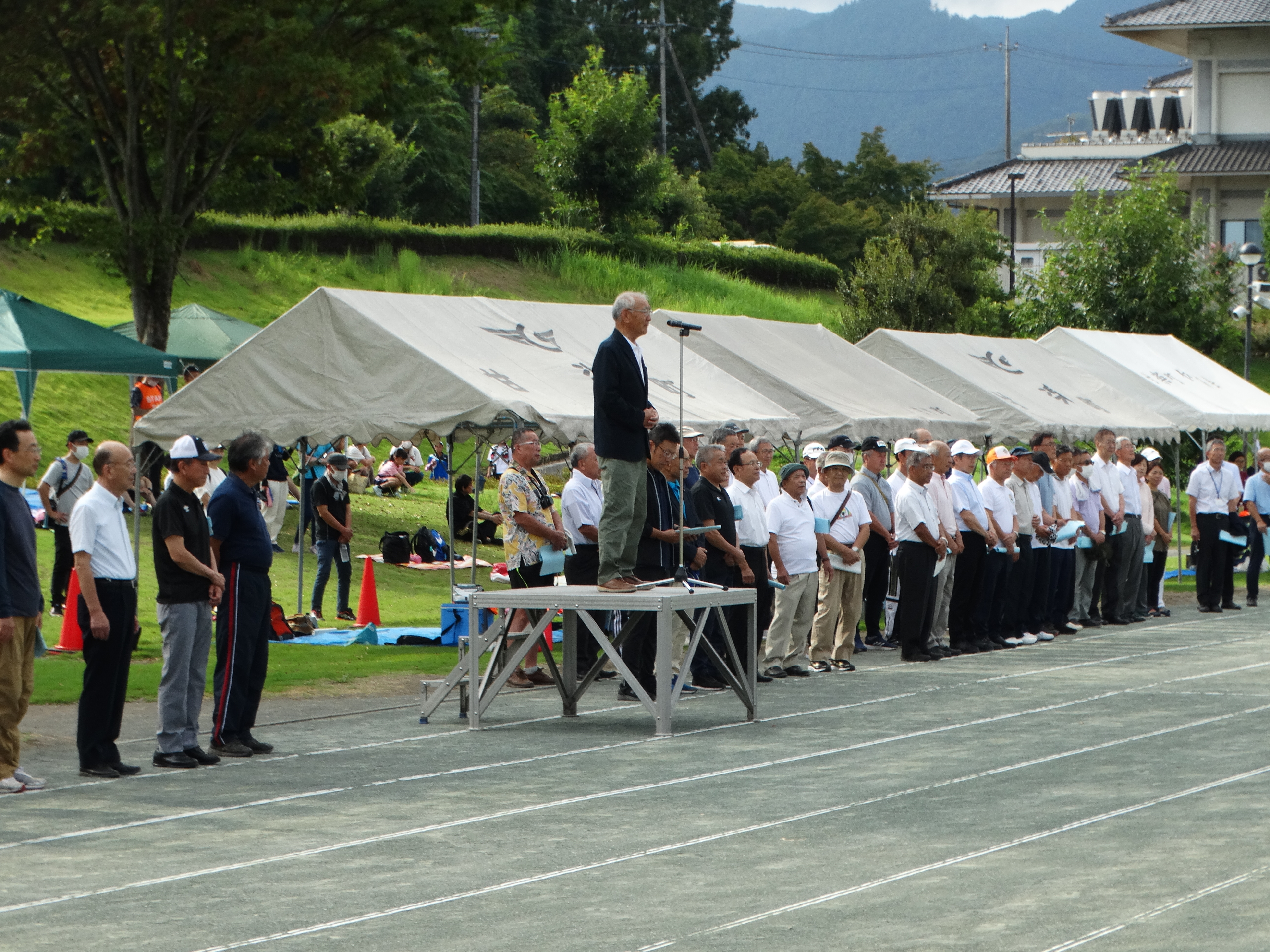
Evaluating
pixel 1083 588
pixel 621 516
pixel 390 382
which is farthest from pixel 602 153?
pixel 621 516

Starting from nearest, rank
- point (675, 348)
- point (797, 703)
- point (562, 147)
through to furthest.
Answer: point (797, 703)
point (675, 348)
point (562, 147)

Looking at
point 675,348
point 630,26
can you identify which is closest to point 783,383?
point 675,348

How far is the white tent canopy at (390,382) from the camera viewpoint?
1609 cm

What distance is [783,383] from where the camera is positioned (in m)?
20.3

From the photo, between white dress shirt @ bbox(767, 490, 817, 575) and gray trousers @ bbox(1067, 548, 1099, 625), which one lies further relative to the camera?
gray trousers @ bbox(1067, 548, 1099, 625)

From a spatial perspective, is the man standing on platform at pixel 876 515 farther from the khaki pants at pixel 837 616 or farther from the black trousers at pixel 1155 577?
the black trousers at pixel 1155 577

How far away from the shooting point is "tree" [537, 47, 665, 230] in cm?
5181

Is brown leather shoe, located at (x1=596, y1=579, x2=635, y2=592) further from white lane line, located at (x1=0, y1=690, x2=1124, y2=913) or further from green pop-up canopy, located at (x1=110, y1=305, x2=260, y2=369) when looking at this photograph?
green pop-up canopy, located at (x1=110, y1=305, x2=260, y2=369)

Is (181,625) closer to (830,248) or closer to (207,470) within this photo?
(207,470)

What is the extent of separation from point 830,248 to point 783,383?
54.1 m

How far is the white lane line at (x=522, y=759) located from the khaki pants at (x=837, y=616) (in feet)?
5.00

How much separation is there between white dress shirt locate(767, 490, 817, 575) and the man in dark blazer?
153 inches

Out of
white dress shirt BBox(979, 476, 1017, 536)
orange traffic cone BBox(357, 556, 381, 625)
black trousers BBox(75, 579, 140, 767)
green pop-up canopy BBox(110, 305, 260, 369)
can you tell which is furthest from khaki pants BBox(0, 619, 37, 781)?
green pop-up canopy BBox(110, 305, 260, 369)

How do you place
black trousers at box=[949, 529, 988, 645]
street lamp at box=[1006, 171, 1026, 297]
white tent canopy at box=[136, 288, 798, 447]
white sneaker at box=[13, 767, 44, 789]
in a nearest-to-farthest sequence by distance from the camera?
white sneaker at box=[13, 767, 44, 789] → white tent canopy at box=[136, 288, 798, 447] → black trousers at box=[949, 529, 988, 645] → street lamp at box=[1006, 171, 1026, 297]
